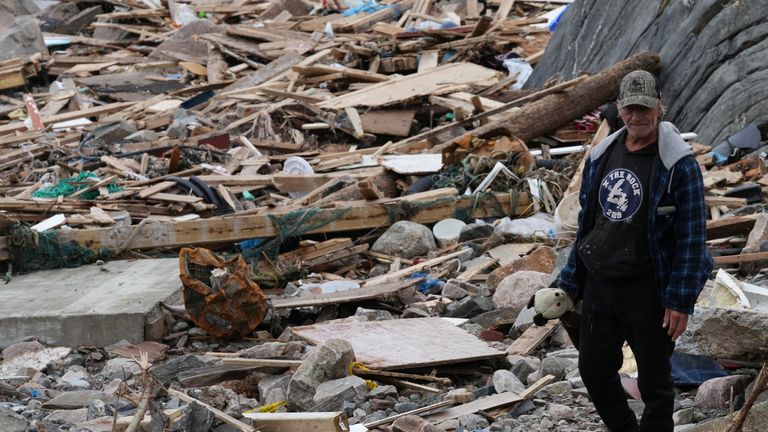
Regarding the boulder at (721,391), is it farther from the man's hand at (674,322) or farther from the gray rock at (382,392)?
the gray rock at (382,392)

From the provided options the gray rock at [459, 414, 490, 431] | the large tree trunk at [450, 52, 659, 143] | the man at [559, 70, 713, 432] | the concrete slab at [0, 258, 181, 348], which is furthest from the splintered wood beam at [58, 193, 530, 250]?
the man at [559, 70, 713, 432]

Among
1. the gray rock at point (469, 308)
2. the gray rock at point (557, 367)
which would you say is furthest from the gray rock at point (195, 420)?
the gray rock at point (469, 308)

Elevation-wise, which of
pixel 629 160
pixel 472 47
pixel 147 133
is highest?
pixel 629 160

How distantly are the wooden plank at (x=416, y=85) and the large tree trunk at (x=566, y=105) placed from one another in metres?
1.91

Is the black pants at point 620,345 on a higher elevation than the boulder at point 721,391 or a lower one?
higher

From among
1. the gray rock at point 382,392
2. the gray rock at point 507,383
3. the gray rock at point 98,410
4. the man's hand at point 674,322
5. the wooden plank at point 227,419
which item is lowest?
the gray rock at point 98,410

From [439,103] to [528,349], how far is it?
7892 mm

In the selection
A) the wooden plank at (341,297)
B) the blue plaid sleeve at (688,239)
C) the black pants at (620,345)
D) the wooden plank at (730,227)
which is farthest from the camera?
the wooden plank at (730,227)

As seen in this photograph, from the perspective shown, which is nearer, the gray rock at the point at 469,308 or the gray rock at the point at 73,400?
the gray rock at the point at 73,400

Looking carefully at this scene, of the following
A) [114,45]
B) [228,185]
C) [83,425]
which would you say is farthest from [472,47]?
[83,425]

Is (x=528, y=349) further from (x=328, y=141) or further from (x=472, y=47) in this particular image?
(x=472, y=47)

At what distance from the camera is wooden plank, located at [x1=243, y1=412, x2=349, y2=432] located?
16.8 feet

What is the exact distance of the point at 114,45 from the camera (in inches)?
905

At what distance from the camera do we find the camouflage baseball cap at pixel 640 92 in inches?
164
